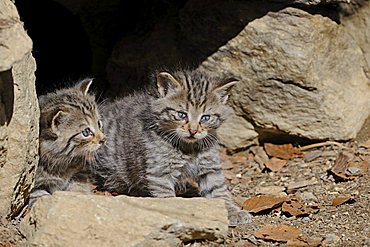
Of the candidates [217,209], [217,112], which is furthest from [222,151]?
[217,209]

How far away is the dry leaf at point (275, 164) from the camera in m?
5.79

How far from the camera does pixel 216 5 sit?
5.78 meters

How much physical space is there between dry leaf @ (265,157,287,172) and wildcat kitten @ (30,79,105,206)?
1320 millimetres

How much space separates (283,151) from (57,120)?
186cm

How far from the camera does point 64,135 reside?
204 inches

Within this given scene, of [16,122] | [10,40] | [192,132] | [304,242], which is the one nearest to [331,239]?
[304,242]

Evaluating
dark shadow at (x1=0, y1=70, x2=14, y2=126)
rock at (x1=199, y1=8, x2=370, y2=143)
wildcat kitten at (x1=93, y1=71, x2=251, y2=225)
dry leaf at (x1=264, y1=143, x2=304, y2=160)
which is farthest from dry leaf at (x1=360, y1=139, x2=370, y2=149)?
dark shadow at (x1=0, y1=70, x2=14, y2=126)

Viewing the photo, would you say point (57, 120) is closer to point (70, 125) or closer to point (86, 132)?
point (70, 125)

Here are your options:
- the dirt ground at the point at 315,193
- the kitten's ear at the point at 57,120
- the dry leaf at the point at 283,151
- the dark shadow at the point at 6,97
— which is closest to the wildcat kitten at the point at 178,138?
the dirt ground at the point at 315,193

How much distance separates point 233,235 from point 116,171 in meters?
1.31

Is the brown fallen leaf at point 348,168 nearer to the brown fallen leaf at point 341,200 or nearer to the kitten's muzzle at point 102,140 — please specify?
the brown fallen leaf at point 341,200

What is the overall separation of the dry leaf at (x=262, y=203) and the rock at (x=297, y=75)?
95 centimetres

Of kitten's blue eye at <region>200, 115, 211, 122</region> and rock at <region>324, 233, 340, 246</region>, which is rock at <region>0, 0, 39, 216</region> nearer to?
kitten's blue eye at <region>200, 115, 211, 122</region>

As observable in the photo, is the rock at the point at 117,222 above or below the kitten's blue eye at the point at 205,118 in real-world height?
below
